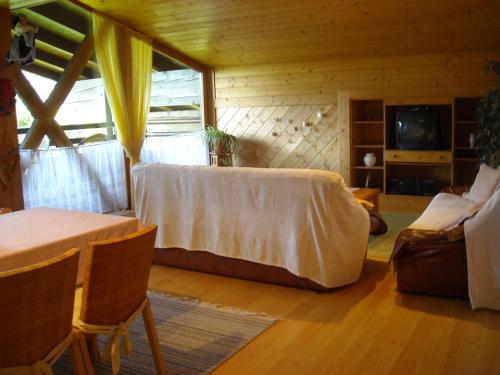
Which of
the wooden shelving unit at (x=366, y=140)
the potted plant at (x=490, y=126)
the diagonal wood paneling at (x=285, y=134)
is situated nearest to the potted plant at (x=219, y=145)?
the diagonal wood paneling at (x=285, y=134)

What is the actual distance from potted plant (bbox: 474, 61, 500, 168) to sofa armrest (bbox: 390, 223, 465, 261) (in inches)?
100.0

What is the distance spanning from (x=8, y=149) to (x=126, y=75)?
2.01 meters

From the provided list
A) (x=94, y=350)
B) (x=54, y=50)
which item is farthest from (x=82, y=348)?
(x=54, y=50)

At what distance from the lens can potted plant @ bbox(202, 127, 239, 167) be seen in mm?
8266

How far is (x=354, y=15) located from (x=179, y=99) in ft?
10.9

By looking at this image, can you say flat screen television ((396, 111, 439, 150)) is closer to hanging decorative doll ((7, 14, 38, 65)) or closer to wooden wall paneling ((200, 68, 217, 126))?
wooden wall paneling ((200, 68, 217, 126))

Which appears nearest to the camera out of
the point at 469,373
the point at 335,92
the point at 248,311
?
the point at 469,373

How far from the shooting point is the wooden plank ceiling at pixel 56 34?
6.06m

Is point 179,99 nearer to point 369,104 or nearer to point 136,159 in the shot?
point 136,159

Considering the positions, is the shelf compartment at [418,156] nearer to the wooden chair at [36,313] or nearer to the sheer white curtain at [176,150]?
the sheer white curtain at [176,150]

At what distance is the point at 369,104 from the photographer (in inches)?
303

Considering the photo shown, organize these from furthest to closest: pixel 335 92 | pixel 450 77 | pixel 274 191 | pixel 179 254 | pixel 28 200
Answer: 1. pixel 335 92
2. pixel 450 77
3. pixel 28 200
4. pixel 179 254
5. pixel 274 191

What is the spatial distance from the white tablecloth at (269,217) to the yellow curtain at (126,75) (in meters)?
2.50

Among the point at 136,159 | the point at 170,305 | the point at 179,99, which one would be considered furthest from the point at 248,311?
the point at 179,99
